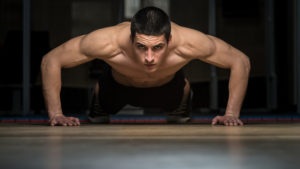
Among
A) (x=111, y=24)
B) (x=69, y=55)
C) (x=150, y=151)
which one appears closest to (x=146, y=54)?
(x=69, y=55)

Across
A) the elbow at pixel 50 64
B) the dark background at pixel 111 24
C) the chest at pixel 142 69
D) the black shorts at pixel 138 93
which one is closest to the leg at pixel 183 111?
the black shorts at pixel 138 93

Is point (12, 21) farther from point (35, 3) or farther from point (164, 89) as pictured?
point (164, 89)

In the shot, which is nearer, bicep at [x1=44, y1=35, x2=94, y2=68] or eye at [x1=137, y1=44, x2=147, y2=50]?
eye at [x1=137, y1=44, x2=147, y2=50]

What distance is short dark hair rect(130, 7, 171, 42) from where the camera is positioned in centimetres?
224

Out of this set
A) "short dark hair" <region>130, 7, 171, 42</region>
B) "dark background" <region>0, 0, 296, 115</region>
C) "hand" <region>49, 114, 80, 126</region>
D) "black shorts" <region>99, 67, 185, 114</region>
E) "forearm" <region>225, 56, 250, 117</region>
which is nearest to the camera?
"short dark hair" <region>130, 7, 171, 42</region>

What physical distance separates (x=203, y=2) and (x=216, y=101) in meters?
1.35

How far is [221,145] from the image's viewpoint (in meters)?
1.47

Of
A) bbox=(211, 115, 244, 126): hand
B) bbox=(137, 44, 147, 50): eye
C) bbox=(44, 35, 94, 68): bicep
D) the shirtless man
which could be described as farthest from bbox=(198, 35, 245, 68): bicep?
bbox=(44, 35, 94, 68): bicep

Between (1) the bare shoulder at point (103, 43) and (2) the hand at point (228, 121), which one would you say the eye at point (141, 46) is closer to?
(1) the bare shoulder at point (103, 43)

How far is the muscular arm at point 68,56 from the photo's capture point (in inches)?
96.1

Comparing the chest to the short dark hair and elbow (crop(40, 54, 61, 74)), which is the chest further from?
elbow (crop(40, 54, 61, 74))

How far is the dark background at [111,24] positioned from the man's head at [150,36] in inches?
122

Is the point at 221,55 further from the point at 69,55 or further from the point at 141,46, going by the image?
the point at 69,55

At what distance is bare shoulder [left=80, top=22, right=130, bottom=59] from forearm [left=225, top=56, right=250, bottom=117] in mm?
711
